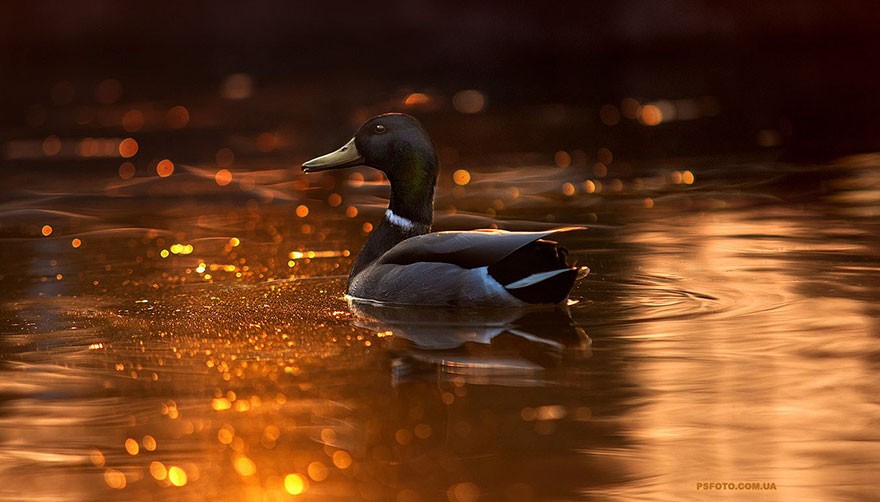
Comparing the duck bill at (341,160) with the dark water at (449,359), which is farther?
the duck bill at (341,160)

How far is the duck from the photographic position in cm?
757

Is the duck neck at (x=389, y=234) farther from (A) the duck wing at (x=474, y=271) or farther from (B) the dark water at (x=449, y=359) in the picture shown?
(A) the duck wing at (x=474, y=271)

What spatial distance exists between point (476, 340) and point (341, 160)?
2127 millimetres

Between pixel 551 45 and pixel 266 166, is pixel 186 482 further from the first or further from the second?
pixel 551 45

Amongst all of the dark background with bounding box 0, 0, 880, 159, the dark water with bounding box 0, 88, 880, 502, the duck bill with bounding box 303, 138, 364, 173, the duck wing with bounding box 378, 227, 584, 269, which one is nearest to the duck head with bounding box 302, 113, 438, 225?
the duck bill with bounding box 303, 138, 364, 173

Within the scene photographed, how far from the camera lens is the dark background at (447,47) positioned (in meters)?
23.0

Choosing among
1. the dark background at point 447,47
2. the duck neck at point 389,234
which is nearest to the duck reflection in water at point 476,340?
the duck neck at point 389,234

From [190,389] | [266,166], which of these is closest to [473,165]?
[266,166]

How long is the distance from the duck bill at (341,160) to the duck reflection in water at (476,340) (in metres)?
0.99

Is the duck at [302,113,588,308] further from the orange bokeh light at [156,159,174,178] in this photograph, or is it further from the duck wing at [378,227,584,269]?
the orange bokeh light at [156,159,174,178]

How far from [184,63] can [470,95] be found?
7838mm

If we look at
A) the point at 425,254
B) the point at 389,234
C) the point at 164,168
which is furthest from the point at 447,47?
the point at 425,254

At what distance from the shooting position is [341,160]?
893 cm

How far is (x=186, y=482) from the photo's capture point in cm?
518
